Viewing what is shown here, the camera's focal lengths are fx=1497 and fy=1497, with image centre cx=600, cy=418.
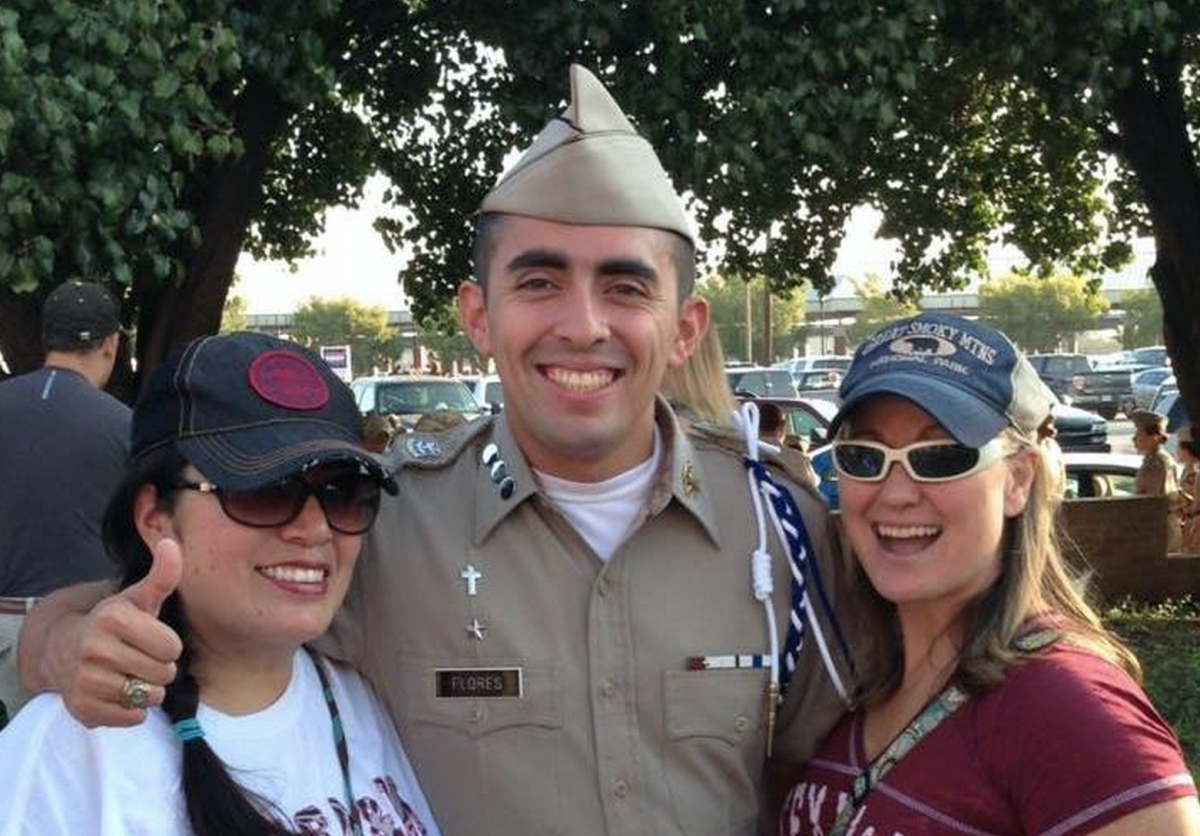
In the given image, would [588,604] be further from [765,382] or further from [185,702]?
[765,382]

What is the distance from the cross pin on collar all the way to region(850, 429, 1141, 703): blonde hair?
628 mm

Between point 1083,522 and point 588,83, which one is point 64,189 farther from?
point 1083,522

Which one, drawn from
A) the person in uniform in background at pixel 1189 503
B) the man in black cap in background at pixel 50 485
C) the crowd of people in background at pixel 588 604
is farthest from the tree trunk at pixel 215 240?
the person in uniform in background at pixel 1189 503

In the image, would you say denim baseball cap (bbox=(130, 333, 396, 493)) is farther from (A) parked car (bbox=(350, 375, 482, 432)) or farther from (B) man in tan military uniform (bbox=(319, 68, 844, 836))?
(A) parked car (bbox=(350, 375, 482, 432))

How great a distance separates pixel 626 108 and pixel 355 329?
69.5 meters

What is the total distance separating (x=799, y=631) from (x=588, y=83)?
98cm

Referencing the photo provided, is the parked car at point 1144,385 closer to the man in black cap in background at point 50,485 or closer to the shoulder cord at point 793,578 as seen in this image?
the man in black cap in background at point 50,485

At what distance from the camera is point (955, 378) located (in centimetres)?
222

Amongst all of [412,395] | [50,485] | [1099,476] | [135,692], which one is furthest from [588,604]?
[412,395]

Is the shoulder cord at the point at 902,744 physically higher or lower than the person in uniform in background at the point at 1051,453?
lower

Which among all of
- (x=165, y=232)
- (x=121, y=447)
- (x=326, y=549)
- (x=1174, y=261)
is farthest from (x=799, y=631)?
Answer: (x=1174, y=261)

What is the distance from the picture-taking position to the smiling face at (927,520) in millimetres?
2197

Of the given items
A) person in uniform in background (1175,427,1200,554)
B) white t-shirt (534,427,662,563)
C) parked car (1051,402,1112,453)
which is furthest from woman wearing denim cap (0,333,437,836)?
parked car (1051,402,1112,453)

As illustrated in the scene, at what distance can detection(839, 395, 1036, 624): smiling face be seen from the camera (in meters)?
2.20
